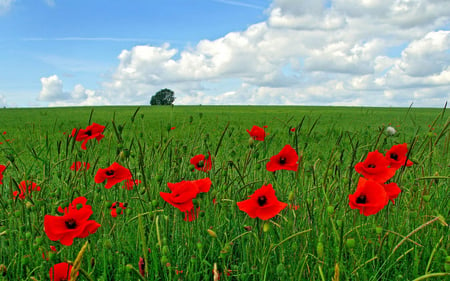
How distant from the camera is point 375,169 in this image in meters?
1.55

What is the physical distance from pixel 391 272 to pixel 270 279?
0.55 m

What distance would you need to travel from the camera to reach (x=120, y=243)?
172cm

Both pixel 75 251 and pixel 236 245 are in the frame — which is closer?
pixel 75 251

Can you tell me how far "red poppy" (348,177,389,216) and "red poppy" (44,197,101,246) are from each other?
2.86 ft

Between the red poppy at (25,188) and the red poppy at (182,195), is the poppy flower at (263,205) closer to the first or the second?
the red poppy at (182,195)

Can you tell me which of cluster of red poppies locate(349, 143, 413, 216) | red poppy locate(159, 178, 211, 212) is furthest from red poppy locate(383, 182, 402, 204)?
red poppy locate(159, 178, 211, 212)

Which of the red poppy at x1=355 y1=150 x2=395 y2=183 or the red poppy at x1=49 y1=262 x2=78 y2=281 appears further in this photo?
the red poppy at x1=355 y1=150 x2=395 y2=183

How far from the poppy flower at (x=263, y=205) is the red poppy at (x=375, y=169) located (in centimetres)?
48

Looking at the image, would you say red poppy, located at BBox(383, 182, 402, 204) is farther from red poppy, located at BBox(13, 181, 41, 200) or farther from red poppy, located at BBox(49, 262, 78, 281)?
red poppy, located at BBox(13, 181, 41, 200)

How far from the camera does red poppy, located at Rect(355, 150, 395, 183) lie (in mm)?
1538

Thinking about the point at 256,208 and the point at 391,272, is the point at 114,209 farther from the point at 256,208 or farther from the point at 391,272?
the point at 391,272

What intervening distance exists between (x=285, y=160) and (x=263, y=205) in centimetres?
59

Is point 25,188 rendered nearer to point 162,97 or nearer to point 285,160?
point 285,160

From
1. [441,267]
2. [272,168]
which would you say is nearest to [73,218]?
[272,168]
